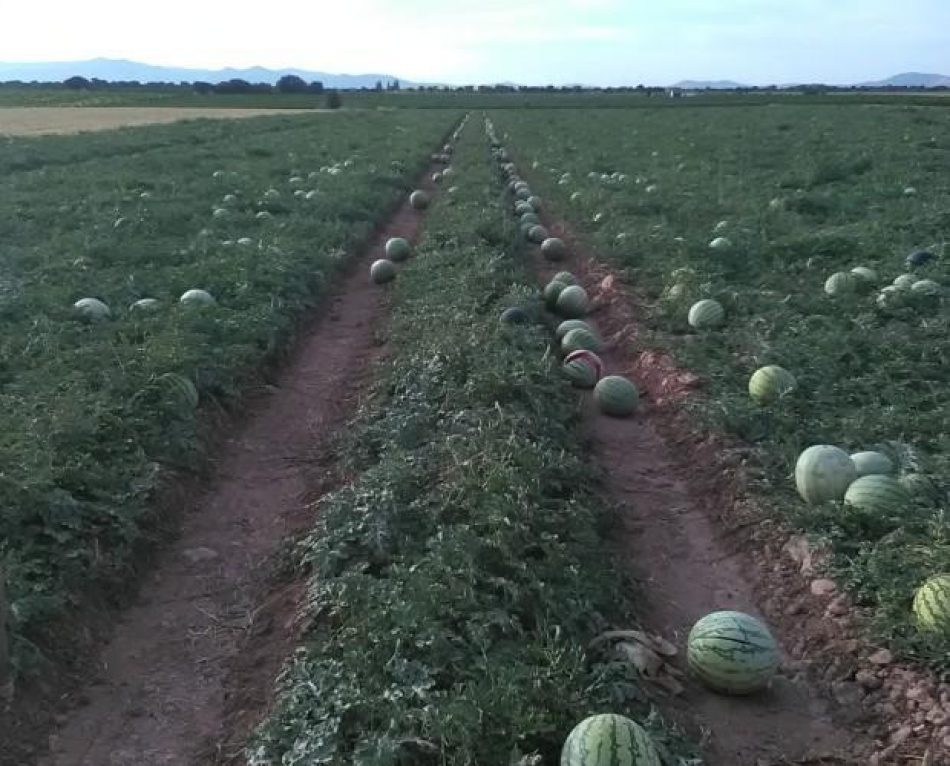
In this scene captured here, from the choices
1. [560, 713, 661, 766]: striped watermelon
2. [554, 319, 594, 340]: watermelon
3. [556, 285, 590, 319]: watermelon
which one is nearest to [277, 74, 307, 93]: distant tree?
[556, 285, 590, 319]: watermelon

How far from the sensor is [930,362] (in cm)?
773

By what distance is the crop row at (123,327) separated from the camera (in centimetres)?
528

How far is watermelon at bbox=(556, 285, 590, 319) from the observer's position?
10.5 meters

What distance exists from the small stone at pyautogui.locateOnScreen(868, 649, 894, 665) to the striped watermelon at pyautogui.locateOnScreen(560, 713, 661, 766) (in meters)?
1.56

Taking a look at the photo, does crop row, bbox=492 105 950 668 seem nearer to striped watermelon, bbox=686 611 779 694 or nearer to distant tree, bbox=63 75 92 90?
striped watermelon, bbox=686 611 779 694

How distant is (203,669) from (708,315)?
6250mm

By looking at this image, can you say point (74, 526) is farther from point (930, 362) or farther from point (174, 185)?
point (174, 185)

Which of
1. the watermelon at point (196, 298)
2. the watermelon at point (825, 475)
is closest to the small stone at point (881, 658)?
the watermelon at point (825, 475)

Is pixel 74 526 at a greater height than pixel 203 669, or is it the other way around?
pixel 74 526

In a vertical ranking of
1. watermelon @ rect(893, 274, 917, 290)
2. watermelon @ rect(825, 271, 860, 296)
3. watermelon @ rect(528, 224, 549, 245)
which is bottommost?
watermelon @ rect(528, 224, 549, 245)

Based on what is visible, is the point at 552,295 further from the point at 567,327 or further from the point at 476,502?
the point at 476,502

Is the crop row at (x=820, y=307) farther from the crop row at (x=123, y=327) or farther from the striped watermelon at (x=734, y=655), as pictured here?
the crop row at (x=123, y=327)

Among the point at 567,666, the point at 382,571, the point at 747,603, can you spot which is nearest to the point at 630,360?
the point at 747,603

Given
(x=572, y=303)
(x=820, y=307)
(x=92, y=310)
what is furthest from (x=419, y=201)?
(x=820, y=307)
